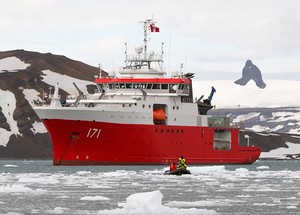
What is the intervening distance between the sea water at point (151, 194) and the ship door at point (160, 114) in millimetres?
17936

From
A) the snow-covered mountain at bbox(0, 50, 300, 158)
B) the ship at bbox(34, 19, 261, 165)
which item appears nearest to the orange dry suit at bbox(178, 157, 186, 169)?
the ship at bbox(34, 19, 261, 165)

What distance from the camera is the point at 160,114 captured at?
8469 centimetres

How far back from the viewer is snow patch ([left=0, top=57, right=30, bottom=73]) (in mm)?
165000

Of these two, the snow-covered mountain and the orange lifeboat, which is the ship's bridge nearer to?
the orange lifeboat

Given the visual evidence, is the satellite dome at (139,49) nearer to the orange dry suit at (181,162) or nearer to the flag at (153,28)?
the flag at (153,28)

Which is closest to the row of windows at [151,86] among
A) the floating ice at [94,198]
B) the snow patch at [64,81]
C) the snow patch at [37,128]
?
the floating ice at [94,198]

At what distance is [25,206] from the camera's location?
135 ft

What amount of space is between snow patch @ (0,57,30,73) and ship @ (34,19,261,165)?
78.0 meters

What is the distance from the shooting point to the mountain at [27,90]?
13525 centimetres

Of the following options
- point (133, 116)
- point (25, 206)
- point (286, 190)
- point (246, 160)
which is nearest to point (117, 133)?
point (133, 116)

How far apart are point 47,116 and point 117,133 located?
633 centimetres

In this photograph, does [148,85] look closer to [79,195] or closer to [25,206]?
[79,195]

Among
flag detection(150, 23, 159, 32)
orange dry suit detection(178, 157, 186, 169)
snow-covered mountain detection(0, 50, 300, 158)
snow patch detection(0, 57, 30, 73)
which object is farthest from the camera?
snow patch detection(0, 57, 30, 73)

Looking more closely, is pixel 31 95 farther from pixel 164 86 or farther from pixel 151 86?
pixel 151 86
